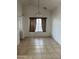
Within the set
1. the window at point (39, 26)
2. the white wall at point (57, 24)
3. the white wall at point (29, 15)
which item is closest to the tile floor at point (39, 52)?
the white wall at point (57, 24)

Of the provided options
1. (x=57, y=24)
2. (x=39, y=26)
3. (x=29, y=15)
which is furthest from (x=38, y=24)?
(x=57, y=24)

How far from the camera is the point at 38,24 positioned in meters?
11.8

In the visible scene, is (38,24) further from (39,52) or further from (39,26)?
(39,52)

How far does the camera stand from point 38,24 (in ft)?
38.8

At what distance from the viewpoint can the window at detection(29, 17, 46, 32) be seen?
11.7 m

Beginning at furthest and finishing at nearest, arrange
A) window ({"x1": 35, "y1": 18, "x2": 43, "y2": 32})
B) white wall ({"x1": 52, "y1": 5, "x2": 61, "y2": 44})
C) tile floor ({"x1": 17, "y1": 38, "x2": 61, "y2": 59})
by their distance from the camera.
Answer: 1. window ({"x1": 35, "y1": 18, "x2": 43, "y2": 32})
2. white wall ({"x1": 52, "y1": 5, "x2": 61, "y2": 44})
3. tile floor ({"x1": 17, "y1": 38, "x2": 61, "y2": 59})

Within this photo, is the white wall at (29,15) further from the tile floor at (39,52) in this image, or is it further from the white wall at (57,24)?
the tile floor at (39,52)

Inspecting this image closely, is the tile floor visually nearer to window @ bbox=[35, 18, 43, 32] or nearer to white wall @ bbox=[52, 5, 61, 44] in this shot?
white wall @ bbox=[52, 5, 61, 44]

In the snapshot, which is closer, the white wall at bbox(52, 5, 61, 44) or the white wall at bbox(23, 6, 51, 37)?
the white wall at bbox(52, 5, 61, 44)

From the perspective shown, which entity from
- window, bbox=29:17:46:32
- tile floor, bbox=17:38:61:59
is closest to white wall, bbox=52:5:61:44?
tile floor, bbox=17:38:61:59

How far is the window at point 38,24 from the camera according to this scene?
11.7 meters
